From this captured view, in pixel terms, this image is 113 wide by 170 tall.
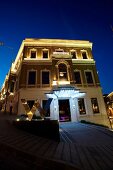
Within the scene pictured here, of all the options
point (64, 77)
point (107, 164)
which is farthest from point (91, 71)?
point (107, 164)

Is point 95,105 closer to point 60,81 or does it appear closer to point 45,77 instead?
point 60,81

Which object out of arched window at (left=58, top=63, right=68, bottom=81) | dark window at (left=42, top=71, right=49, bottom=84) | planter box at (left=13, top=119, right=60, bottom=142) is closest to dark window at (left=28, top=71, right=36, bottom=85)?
dark window at (left=42, top=71, right=49, bottom=84)

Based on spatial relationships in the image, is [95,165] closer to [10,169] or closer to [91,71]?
[10,169]

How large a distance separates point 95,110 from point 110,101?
913 inches

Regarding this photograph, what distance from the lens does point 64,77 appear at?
2130 cm

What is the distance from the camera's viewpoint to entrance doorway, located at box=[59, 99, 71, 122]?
19859mm

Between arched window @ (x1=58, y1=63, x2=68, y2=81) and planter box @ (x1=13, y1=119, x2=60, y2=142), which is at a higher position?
arched window @ (x1=58, y1=63, x2=68, y2=81)

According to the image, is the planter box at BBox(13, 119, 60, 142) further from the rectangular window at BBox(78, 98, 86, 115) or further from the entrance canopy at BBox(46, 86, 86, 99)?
the rectangular window at BBox(78, 98, 86, 115)

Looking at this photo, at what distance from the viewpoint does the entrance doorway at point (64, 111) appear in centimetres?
1986

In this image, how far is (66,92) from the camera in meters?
18.5

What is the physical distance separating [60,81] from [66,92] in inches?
111

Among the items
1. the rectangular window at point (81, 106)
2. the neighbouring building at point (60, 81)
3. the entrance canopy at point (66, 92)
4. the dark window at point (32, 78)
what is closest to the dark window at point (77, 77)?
the neighbouring building at point (60, 81)

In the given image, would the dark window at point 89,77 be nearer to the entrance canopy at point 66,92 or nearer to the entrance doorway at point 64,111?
the entrance canopy at point 66,92

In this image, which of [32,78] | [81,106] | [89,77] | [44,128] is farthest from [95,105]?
[44,128]
